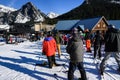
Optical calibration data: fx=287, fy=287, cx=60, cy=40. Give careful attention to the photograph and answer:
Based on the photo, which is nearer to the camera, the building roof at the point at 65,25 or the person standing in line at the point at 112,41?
the person standing in line at the point at 112,41

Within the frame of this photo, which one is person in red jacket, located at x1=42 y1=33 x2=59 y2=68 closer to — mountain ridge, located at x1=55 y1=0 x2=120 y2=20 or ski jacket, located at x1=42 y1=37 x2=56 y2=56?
ski jacket, located at x1=42 y1=37 x2=56 y2=56

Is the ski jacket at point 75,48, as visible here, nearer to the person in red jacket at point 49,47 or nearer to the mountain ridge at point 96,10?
the person in red jacket at point 49,47

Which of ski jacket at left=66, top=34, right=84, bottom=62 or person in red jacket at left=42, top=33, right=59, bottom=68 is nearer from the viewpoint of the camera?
ski jacket at left=66, top=34, right=84, bottom=62

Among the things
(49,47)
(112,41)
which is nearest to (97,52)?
(49,47)

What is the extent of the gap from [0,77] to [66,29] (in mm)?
64911

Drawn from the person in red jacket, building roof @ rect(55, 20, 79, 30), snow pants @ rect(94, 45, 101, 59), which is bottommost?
snow pants @ rect(94, 45, 101, 59)

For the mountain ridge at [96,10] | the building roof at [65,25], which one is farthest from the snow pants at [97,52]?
the mountain ridge at [96,10]

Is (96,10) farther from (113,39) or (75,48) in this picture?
(75,48)

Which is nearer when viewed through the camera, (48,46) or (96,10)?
(48,46)

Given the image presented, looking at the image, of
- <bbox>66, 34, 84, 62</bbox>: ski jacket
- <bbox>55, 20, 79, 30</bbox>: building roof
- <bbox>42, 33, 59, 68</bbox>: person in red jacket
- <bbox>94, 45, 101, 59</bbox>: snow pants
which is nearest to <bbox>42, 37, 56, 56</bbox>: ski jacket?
<bbox>42, 33, 59, 68</bbox>: person in red jacket

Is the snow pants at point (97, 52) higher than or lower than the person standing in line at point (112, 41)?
lower

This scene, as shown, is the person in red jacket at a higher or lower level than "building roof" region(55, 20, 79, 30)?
lower

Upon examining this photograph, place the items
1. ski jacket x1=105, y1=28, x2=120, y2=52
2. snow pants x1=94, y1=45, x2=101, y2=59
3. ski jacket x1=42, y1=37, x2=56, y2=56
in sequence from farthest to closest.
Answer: snow pants x1=94, y1=45, x2=101, y2=59, ski jacket x1=42, y1=37, x2=56, y2=56, ski jacket x1=105, y1=28, x2=120, y2=52

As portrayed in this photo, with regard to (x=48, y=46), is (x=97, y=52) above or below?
below
